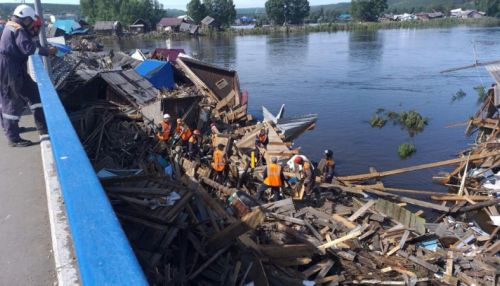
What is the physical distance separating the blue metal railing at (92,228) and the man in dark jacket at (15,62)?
347cm

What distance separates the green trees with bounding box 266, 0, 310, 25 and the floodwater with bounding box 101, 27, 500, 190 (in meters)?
61.5

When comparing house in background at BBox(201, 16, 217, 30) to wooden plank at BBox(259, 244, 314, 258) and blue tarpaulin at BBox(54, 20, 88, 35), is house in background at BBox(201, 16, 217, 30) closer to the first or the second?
blue tarpaulin at BBox(54, 20, 88, 35)

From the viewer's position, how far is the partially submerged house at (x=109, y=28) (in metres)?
91.3

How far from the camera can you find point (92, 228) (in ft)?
7.66

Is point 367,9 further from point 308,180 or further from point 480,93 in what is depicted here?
point 308,180

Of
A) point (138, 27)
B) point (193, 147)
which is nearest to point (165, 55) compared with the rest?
point (193, 147)

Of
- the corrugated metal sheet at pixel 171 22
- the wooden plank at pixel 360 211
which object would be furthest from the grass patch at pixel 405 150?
the corrugated metal sheet at pixel 171 22

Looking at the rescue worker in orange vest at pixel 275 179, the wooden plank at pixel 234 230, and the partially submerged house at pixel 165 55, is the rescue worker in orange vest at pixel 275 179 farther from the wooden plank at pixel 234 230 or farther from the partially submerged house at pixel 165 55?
the partially submerged house at pixel 165 55

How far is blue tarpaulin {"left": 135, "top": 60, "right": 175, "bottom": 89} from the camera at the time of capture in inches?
777

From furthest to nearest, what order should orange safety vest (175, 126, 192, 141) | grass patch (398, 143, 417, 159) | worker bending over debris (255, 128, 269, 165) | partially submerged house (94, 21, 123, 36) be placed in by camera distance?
partially submerged house (94, 21, 123, 36)
grass patch (398, 143, 417, 159)
worker bending over debris (255, 128, 269, 165)
orange safety vest (175, 126, 192, 141)

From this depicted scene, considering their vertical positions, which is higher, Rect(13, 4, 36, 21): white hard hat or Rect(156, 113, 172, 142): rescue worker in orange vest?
Rect(13, 4, 36, 21): white hard hat

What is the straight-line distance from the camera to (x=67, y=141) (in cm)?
379

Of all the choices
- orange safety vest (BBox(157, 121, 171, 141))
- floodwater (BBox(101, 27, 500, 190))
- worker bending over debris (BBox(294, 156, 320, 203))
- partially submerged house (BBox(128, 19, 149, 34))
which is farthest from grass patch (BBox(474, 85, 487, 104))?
partially submerged house (BBox(128, 19, 149, 34))

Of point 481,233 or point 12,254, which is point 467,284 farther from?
point 12,254
